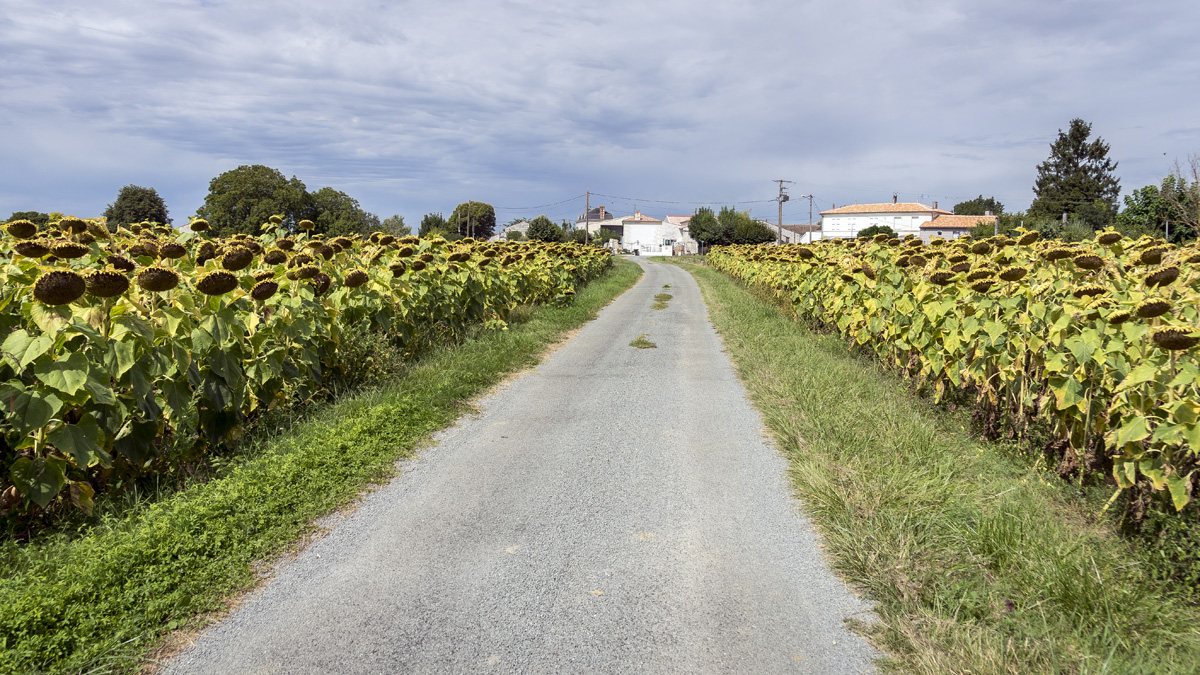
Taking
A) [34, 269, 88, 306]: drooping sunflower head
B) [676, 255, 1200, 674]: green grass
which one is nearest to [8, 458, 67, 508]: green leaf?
[34, 269, 88, 306]: drooping sunflower head

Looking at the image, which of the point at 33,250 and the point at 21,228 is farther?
the point at 21,228

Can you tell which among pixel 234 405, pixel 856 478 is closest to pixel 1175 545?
pixel 856 478

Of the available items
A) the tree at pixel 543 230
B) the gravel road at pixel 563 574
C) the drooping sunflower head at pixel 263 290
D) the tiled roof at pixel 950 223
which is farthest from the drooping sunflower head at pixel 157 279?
the tiled roof at pixel 950 223

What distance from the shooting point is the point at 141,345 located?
373cm

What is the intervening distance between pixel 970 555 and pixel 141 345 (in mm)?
4468

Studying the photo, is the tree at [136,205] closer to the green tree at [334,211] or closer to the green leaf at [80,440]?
the green tree at [334,211]

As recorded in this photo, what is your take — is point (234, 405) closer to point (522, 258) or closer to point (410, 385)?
point (410, 385)

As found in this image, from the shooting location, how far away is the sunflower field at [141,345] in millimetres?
3344

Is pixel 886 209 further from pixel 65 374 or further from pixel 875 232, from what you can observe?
pixel 65 374

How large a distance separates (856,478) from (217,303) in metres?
4.30

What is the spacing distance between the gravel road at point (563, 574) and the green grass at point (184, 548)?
21 cm

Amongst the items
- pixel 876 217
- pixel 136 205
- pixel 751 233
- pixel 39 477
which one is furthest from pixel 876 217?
pixel 39 477

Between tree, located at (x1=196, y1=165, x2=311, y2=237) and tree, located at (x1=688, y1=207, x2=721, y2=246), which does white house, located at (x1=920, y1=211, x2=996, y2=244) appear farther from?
tree, located at (x1=196, y1=165, x2=311, y2=237)

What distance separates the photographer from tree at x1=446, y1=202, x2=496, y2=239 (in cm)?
9400
